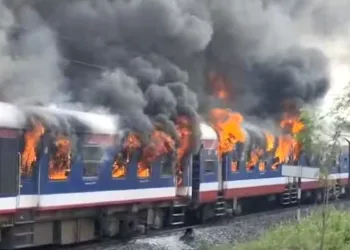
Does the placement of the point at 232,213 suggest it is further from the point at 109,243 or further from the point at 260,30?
the point at 109,243

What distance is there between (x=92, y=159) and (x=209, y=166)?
222 inches

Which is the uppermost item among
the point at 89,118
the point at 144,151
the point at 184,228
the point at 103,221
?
the point at 89,118

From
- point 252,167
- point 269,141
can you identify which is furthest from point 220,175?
point 269,141

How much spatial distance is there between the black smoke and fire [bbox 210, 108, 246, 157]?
0.37 meters

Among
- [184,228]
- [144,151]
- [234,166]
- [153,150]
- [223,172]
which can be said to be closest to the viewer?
[144,151]

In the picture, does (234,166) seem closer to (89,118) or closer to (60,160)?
(89,118)

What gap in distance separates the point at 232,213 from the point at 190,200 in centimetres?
356

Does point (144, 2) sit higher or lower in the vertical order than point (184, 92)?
higher

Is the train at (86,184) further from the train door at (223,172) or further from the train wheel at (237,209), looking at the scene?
the train wheel at (237,209)

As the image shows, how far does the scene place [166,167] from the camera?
17.6 metres

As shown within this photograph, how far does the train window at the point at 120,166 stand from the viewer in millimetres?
15734

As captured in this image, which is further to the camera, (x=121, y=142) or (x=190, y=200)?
(x=190, y=200)

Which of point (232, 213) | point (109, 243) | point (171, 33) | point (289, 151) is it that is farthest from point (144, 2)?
point (289, 151)

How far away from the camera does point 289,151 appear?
2541 cm
